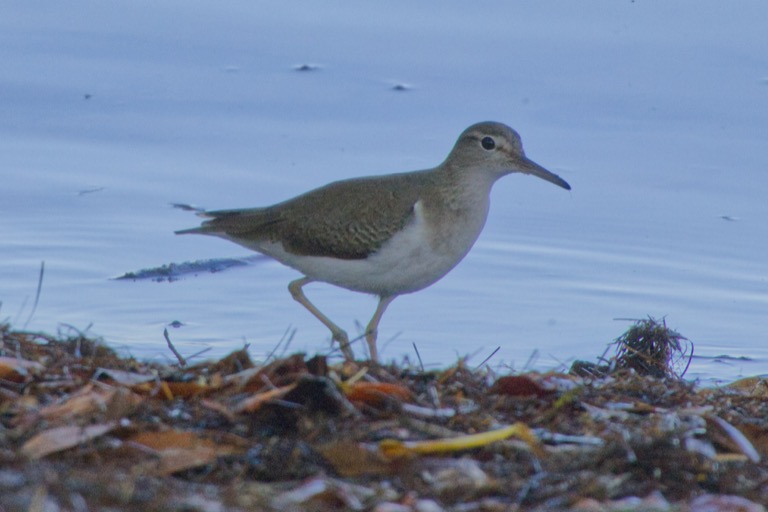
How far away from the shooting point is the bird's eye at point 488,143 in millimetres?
6953

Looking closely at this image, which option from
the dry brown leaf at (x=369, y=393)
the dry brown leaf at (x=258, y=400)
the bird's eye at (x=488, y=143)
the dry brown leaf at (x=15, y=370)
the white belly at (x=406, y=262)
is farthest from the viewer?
the bird's eye at (x=488, y=143)

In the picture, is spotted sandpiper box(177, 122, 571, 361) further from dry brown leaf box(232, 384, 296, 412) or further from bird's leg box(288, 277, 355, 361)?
dry brown leaf box(232, 384, 296, 412)

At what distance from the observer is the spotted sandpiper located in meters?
6.46

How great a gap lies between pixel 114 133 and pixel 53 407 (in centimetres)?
533

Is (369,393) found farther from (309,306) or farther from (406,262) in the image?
(309,306)

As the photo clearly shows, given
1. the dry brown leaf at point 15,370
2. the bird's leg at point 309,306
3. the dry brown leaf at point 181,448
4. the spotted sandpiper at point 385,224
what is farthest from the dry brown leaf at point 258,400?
the bird's leg at point 309,306

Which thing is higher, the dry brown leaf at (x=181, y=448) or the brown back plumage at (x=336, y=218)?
the brown back plumage at (x=336, y=218)

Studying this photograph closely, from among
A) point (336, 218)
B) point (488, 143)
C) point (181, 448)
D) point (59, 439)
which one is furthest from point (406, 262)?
point (59, 439)

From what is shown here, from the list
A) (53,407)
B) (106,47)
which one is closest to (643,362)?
(53,407)

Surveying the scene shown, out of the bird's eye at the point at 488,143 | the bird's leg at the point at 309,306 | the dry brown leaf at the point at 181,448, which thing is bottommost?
the dry brown leaf at the point at 181,448

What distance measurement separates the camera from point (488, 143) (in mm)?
6961

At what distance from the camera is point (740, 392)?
5.14 metres

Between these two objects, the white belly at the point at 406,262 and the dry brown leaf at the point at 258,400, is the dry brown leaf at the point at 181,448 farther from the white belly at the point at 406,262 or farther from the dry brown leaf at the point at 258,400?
the white belly at the point at 406,262

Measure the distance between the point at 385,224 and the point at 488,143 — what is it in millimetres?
813
